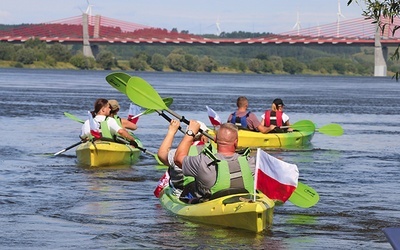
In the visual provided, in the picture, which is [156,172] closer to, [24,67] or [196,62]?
[24,67]

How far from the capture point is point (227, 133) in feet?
33.3

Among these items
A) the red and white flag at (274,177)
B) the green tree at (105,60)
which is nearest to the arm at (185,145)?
the red and white flag at (274,177)

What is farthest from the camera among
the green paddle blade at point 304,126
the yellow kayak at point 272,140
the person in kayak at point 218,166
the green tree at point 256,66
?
the green tree at point 256,66

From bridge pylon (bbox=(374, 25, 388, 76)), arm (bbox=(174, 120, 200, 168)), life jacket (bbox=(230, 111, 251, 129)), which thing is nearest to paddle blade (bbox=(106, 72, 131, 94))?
arm (bbox=(174, 120, 200, 168))

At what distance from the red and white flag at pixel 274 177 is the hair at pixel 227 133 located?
1.25 ft

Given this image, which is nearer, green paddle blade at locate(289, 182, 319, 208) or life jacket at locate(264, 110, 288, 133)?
green paddle blade at locate(289, 182, 319, 208)

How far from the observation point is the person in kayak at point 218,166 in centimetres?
1044

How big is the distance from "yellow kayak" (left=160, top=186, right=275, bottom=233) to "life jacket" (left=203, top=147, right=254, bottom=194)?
11cm

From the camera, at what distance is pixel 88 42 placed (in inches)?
4993

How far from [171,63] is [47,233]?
489ft

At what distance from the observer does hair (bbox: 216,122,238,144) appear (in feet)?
33.1

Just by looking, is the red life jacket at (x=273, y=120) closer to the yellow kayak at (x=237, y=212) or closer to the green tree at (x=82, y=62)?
the yellow kayak at (x=237, y=212)

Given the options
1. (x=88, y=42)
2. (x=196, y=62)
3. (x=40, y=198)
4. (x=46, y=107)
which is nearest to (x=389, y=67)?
(x=196, y=62)

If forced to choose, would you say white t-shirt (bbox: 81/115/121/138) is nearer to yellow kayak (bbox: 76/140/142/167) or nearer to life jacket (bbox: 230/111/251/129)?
yellow kayak (bbox: 76/140/142/167)
